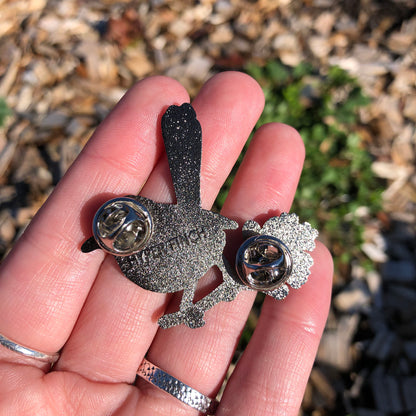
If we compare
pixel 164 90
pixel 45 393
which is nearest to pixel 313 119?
pixel 164 90

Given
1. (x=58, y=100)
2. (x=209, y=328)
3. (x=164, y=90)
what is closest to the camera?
(x=209, y=328)

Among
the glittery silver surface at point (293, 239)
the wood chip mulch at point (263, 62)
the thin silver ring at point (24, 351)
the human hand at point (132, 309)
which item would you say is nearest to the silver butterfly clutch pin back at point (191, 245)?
the glittery silver surface at point (293, 239)

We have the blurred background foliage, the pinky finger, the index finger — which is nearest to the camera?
the pinky finger

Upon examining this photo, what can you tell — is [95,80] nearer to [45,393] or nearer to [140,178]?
[140,178]

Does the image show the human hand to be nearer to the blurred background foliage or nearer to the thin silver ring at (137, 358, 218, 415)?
the thin silver ring at (137, 358, 218, 415)

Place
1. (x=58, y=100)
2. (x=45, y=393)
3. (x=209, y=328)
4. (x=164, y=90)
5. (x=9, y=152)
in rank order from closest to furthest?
(x=45, y=393) < (x=209, y=328) < (x=164, y=90) < (x=9, y=152) < (x=58, y=100)

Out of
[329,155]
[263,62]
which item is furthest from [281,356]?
[263,62]

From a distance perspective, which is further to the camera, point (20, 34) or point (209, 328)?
point (20, 34)

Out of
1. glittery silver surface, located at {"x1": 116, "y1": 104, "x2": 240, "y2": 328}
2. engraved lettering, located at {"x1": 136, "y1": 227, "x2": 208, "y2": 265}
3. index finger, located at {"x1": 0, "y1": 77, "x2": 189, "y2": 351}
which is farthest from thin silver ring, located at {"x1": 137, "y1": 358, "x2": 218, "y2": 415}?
engraved lettering, located at {"x1": 136, "y1": 227, "x2": 208, "y2": 265}
